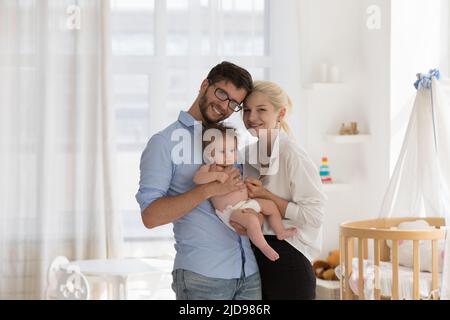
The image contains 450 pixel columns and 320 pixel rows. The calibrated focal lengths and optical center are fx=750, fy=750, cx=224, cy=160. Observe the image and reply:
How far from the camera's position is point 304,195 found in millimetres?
1530

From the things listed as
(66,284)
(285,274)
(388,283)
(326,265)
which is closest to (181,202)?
(285,274)

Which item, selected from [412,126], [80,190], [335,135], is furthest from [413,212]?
[80,190]

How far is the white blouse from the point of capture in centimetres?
151

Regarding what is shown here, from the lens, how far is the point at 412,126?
2994 millimetres

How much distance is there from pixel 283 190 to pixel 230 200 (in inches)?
5.9

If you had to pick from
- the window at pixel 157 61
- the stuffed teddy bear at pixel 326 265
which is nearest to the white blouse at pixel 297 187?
the stuffed teddy bear at pixel 326 265

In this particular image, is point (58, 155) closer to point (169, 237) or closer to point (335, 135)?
point (169, 237)

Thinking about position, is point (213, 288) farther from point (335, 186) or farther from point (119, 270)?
point (335, 186)

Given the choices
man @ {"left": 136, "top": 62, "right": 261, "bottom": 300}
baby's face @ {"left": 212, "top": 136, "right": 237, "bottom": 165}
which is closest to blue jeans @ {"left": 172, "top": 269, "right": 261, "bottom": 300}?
man @ {"left": 136, "top": 62, "right": 261, "bottom": 300}

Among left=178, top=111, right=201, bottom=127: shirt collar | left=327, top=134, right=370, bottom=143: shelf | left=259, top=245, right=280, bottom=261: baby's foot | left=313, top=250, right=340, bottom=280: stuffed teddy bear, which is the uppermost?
left=178, top=111, right=201, bottom=127: shirt collar

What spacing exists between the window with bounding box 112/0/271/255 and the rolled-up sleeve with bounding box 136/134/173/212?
2063mm

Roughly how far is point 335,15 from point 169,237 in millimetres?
1318

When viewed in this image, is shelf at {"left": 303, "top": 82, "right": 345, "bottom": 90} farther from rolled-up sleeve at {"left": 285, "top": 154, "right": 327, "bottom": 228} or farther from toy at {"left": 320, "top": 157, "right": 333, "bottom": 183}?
rolled-up sleeve at {"left": 285, "top": 154, "right": 327, "bottom": 228}
